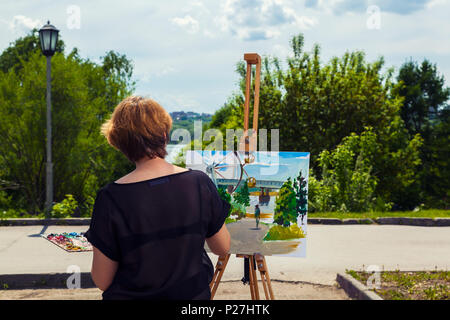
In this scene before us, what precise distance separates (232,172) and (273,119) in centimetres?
1845

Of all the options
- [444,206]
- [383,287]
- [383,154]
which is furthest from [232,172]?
[444,206]

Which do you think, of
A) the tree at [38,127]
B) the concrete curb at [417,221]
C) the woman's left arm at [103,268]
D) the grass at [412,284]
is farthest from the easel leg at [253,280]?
the tree at [38,127]

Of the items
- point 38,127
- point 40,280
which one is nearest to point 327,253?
point 40,280

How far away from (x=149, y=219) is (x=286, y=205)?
Result: 299cm

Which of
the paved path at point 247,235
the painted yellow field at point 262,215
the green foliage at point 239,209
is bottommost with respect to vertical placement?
the paved path at point 247,235

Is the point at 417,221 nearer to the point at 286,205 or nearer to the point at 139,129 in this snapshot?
the point at 286,205

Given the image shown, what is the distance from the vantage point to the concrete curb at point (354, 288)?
567cm

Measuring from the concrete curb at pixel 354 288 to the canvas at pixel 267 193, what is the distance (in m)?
1.09

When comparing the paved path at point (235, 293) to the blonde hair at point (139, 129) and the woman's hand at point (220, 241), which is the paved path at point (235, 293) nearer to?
the woman's hand at point (220, 241)

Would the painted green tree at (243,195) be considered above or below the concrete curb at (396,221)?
above

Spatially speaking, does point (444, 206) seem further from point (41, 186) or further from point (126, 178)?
point (126, 178)

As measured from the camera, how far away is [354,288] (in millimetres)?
6043

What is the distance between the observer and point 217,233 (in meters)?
2.67

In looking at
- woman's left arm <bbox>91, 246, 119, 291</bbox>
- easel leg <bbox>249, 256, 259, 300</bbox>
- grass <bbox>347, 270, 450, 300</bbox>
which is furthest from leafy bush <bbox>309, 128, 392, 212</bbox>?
woman's left arm <bbox>91, 246, 119, 291</bbox>
